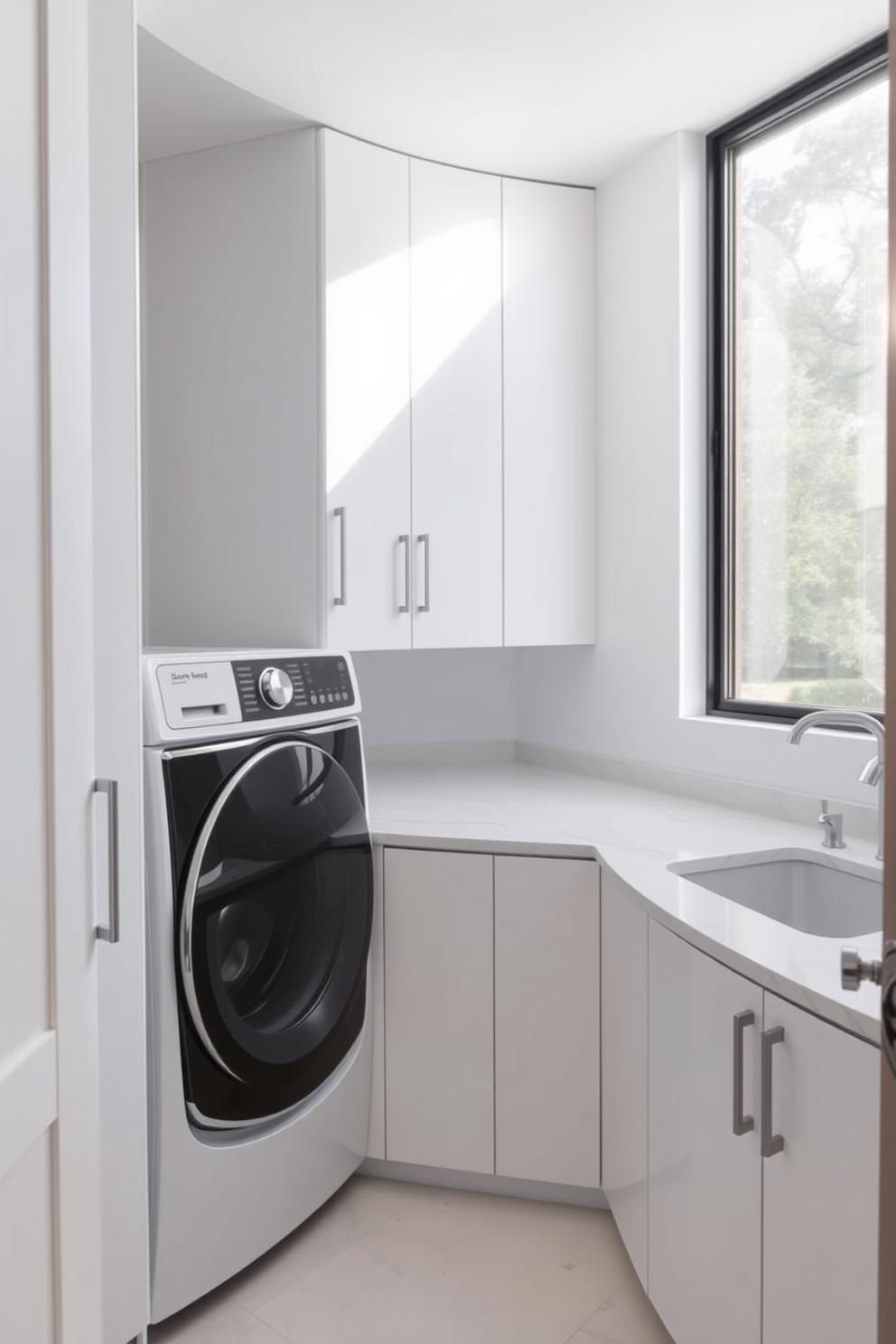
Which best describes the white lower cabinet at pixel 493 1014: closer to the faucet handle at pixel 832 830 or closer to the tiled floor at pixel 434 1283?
the tiled floor at pixel 434 1283

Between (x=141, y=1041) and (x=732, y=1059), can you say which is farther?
(x=141, y=1041)

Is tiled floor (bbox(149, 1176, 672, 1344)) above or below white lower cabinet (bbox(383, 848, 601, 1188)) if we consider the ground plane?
below

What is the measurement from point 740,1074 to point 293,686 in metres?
1.05

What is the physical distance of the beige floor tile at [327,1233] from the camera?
6.17 feet

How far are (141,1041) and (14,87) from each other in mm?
1308

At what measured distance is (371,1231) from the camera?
80.4 inches

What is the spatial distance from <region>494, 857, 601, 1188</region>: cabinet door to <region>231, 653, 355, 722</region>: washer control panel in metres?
0.48

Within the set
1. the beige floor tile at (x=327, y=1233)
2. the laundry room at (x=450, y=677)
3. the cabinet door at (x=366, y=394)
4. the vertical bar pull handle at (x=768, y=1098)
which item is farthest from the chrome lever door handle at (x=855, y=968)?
the cabinet door at (x=366, y=394)

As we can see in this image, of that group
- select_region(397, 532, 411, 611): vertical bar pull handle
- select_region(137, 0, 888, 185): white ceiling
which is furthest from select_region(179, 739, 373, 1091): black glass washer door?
select_region(137, 0, 888, 185): white ceiling

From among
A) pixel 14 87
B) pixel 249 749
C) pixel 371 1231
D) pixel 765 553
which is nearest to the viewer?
pixel 14 87

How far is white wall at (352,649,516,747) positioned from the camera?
3.00 m

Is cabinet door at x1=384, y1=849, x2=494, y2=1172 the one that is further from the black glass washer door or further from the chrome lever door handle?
the chrome lever door handle

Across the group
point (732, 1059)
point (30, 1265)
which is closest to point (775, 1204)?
point (732, 1059)

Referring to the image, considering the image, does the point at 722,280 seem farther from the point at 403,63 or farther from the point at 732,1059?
the point at 732,1059
